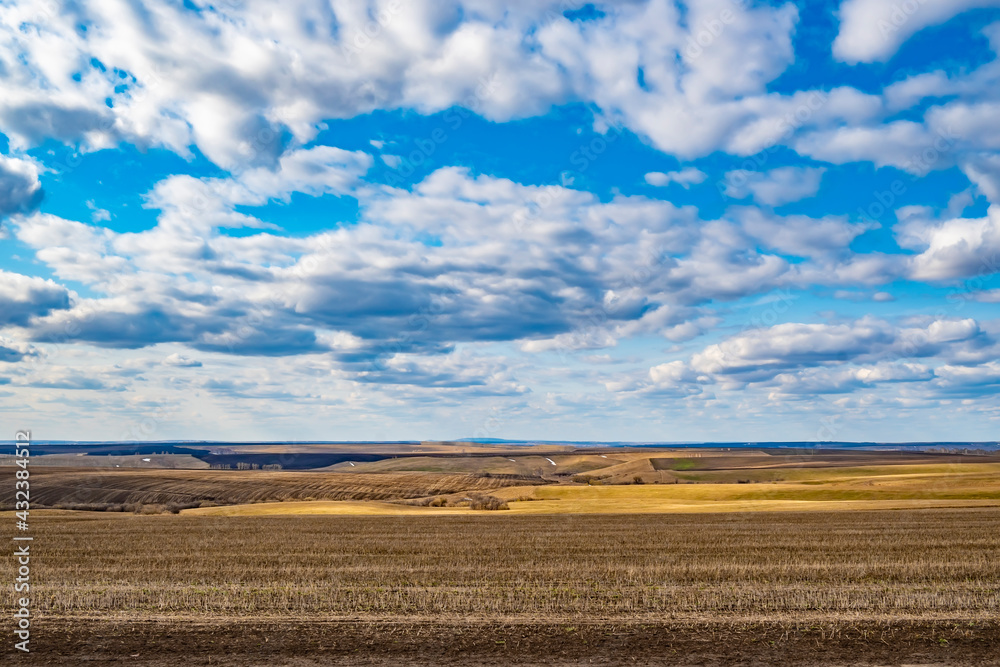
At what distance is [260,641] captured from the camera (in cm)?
1574

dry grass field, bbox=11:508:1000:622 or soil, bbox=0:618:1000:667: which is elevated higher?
soil, bbox=0:618:1000:667

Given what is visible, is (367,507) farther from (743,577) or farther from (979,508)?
(979,508)

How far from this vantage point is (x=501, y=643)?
614 inches

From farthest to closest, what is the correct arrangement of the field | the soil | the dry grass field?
the dry grass field, the field, the soil

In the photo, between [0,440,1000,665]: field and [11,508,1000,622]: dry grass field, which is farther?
[11,508,1000,622]: dry grass field

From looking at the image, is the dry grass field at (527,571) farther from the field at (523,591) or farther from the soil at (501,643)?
the soil at (501,643)

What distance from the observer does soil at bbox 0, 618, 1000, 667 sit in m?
14.4

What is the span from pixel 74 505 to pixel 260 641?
73.6 meters

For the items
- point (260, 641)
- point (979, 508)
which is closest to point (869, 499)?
point (979, 508)

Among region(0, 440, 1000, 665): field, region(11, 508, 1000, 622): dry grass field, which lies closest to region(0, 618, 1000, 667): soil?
region(0, 440, 1000, 665): field

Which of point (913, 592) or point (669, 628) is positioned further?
point (913, 592)

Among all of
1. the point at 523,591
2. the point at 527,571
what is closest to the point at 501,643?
the point at 523,591

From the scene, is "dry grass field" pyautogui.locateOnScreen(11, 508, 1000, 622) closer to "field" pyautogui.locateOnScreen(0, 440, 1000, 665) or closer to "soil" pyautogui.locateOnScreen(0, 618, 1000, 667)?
"field" pyautogui.locateOnScreen(0, 440, 1000, 665)

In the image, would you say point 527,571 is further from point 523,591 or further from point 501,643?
point 501,643
